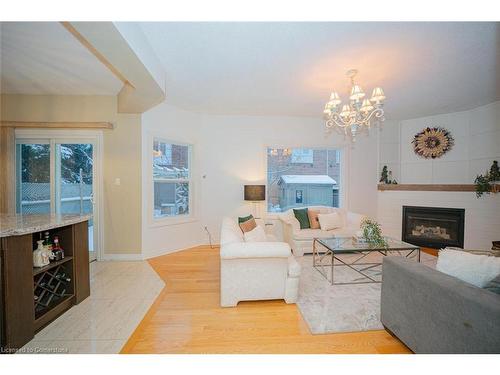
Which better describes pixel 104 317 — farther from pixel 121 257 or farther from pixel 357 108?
pixel 357 108

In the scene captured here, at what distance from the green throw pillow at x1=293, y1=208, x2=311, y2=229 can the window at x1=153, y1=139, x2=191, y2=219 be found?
7.22 feet

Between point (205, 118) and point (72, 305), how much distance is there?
3632 mm

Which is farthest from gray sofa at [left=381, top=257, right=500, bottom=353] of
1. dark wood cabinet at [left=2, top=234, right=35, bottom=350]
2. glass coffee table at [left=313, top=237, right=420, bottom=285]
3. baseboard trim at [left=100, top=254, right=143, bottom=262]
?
baseboard trim at [left=100, top=254, right=143, bottom=262]

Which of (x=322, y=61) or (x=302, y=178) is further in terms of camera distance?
(x=302, y=178)

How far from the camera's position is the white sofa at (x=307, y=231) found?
3.73 m

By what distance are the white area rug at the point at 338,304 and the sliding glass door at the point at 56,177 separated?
3385mm

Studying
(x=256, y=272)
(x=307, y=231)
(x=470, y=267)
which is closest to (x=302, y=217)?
(x=307, y=231)

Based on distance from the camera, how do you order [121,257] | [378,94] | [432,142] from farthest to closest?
[432,142]
[121,257]
[378,94]

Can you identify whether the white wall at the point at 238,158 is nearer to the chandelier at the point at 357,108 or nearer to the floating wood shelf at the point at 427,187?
the floating wood shelf at the point at 427,187

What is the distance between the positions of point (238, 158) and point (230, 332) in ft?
11.0

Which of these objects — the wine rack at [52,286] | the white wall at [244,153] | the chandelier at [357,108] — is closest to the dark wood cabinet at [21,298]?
the wine rack at [52,286]

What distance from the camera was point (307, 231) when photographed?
12.7 ft

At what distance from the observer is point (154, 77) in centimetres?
244
